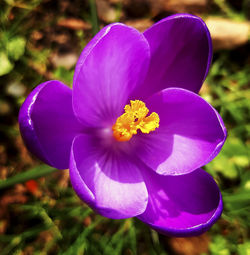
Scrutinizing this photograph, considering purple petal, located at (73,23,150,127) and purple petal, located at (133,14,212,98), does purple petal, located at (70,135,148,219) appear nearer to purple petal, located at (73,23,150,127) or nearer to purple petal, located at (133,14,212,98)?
purple petal, located at (73,23,150,127)

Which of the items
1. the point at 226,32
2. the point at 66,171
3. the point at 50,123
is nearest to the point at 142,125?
the point at 50,123

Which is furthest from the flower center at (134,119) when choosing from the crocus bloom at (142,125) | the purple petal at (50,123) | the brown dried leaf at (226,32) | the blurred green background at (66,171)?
the brown dried leaf at (226,32)

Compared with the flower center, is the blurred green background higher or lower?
lower

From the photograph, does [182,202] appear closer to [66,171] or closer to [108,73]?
[108,73]

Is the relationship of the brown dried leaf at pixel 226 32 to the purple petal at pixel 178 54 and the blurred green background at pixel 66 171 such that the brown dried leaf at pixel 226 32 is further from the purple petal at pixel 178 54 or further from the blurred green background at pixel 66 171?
the purple petal at pixel 178 54

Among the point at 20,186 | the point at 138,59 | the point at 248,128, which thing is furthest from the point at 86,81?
the point at 248,128

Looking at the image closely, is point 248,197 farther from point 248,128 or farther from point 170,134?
point 248,128

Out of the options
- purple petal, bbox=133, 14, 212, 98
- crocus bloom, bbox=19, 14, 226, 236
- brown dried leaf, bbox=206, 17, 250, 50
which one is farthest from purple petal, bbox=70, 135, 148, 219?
brown dried leaf, bbox=206, 17, 250, 50
